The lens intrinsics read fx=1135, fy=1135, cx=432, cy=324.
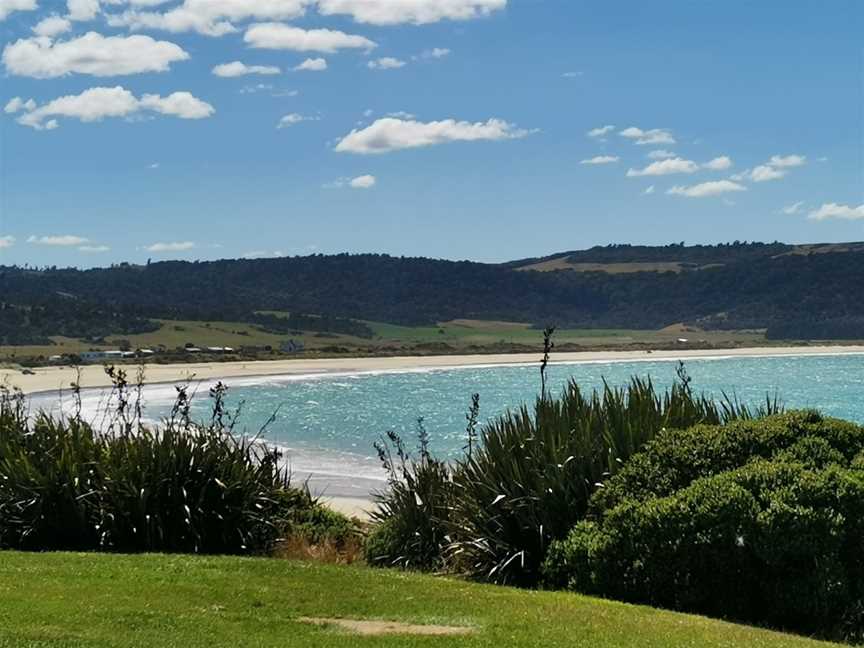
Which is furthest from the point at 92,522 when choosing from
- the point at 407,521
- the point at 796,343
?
the point at 796,343

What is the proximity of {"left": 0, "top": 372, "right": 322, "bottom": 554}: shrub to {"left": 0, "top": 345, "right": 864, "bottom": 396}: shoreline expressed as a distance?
32.1 metres

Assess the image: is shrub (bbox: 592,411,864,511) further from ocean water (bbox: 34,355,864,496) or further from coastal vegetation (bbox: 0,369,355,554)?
coastal vegetation (bbox: 0,369,355,554)

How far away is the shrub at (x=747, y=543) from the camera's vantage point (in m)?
7.54

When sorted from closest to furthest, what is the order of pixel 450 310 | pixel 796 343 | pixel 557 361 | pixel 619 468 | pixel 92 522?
1. pixel 619 468
2. pixel 92 522
3. pixel 557 361
4. pixel 796 343
5. pixel 450 310

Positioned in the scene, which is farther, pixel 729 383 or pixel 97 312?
pixel 97 312

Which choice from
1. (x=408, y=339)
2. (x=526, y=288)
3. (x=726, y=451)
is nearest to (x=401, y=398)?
(x=726, y=451)

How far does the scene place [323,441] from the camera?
29.4 metres

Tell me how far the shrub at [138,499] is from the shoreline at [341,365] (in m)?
32.1

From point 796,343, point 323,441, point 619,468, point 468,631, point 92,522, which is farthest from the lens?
point 796,343

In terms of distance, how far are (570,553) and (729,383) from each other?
160ft

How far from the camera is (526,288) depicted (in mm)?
165875

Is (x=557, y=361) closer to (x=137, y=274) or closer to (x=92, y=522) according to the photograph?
(x=92, y=522)

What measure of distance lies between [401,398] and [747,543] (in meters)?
38.7

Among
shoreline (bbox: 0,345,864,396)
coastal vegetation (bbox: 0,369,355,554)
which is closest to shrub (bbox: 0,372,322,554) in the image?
coastal vegetation (bbox: 0,369,355,554)
